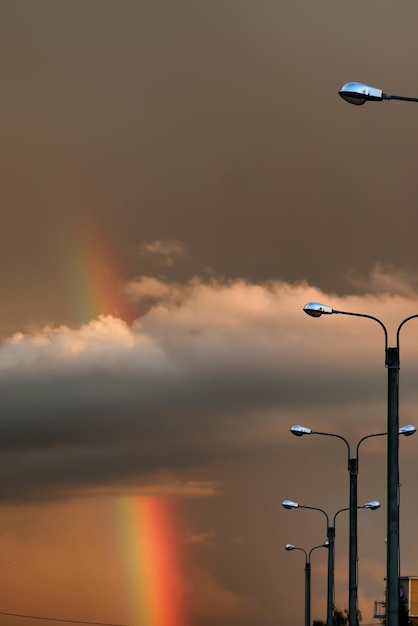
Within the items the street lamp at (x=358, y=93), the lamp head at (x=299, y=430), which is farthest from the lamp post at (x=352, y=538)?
the street lamp at (x=358, y=93)

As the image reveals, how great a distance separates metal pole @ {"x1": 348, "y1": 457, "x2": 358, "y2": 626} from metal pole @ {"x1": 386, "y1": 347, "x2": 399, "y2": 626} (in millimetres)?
14477

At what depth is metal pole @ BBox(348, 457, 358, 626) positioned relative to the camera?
5572 cm

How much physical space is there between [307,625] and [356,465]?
145 ft

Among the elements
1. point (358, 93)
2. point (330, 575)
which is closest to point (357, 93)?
point (358, 93)

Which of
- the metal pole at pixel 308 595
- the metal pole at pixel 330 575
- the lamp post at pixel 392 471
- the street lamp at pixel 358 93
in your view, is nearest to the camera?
the street lamp at pixel 358 93

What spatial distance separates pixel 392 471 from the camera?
39156 mm

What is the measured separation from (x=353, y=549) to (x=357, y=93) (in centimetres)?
2951

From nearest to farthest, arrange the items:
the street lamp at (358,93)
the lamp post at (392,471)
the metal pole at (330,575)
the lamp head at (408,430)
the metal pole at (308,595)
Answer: the street lamp at (358,93)
the lamp post at (392,471)
the lamp head at (408,430)
the metal pole at (330,575)
the metal pole at (308,595)

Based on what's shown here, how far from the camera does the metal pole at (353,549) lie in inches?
2194

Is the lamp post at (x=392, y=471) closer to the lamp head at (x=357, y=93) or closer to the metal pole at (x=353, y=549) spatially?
the lamp head at (x=357, y=93)

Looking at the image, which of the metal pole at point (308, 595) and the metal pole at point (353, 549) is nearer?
the metal pole at point (353, 549)

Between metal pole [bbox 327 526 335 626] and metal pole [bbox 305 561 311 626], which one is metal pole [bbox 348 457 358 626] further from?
metal pole [bbox 305 561 311 626]

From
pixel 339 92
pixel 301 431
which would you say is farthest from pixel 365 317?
pixel 339 92

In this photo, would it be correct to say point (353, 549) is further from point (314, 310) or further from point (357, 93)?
point (357, 93)
